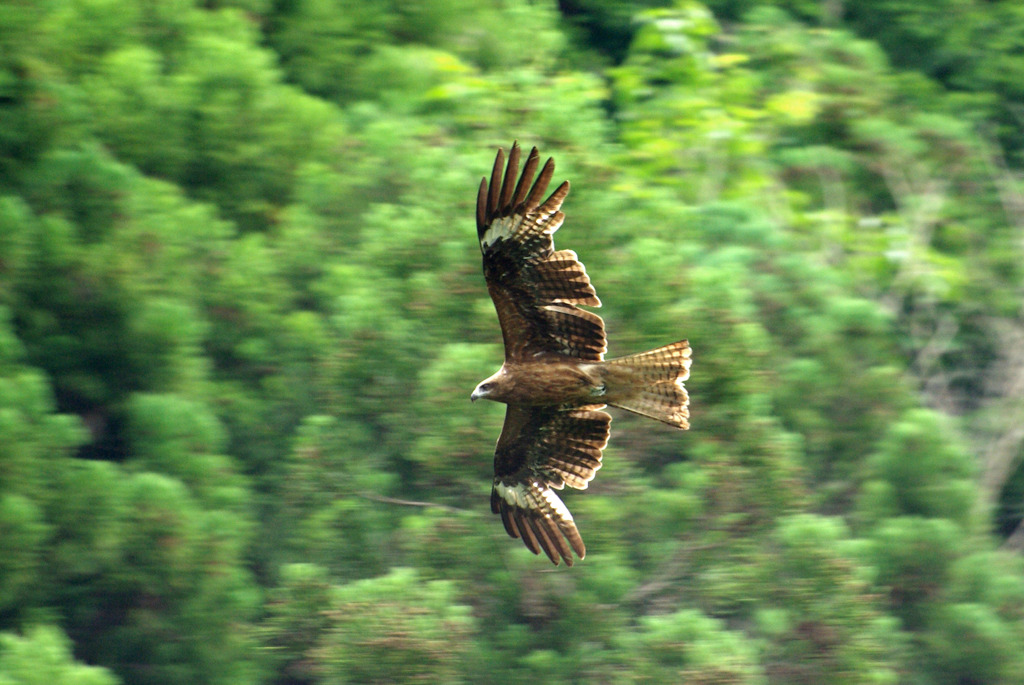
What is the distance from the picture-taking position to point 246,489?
411 inches

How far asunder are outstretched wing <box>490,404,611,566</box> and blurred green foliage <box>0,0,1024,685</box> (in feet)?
3.17

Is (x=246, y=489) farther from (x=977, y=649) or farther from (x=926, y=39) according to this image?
(x=926, y=39)

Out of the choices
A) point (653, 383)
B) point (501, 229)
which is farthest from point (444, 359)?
point (501, 229)

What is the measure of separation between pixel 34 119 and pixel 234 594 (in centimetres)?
416

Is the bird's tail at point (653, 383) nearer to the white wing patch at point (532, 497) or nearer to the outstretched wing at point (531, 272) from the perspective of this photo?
the outstretched wing at point (531, 272)

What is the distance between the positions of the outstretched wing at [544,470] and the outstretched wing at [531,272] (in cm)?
66

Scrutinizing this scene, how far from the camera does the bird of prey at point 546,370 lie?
21.2 ft

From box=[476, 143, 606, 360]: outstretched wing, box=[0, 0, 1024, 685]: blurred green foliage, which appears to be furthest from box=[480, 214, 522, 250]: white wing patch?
box=[0, 0, 1024, 685]: blurred green foliage

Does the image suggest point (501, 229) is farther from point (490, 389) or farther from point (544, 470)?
point (544, 470)

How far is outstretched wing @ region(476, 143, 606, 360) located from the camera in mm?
6398

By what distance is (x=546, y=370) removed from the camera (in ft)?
22.2

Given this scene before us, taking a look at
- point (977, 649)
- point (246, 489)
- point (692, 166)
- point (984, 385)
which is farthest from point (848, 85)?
point (246, 489)

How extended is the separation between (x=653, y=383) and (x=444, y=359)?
197cm

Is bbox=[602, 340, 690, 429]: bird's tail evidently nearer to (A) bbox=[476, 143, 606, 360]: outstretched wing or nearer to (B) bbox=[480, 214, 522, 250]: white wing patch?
(A) bbox=[476, 143, 606, 360]: outstretched wing
